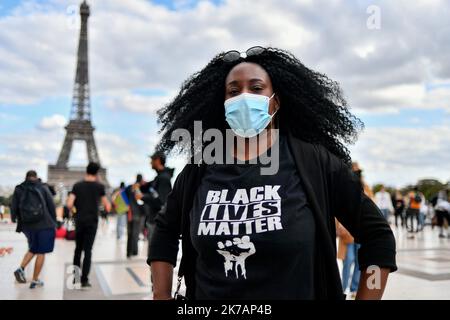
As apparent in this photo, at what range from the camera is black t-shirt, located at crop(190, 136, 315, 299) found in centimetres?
147

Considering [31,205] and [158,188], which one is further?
[31,205]

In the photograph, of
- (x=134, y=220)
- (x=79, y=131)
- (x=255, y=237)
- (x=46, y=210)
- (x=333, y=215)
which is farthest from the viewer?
(x=79, y=131)

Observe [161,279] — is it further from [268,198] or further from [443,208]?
[443,208]

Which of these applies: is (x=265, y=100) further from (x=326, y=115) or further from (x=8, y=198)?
(x=8, y=198)

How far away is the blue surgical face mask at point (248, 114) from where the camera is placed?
5.74 feet

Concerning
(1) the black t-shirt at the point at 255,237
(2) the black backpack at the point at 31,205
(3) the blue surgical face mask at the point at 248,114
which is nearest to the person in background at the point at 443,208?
(2) the black backpack at the point at 31,205

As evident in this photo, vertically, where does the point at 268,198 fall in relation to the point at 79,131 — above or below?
below

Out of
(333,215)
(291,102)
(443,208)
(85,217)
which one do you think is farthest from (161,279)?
(443,208)

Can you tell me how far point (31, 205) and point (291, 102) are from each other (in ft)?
16.9

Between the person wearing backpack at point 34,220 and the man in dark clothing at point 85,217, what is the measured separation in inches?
13.4

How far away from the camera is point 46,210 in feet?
20.4
